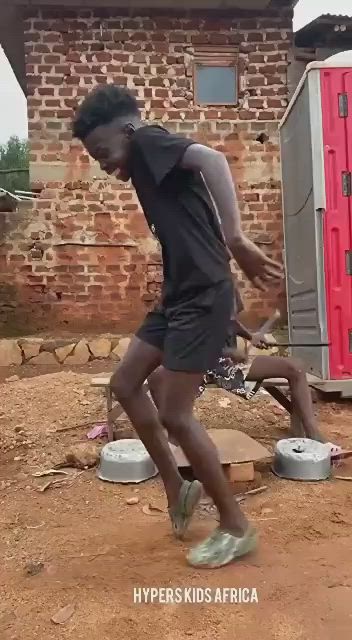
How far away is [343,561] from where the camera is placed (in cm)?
246

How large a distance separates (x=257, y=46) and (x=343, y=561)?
761cm

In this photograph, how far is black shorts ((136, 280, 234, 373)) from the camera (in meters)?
2.30

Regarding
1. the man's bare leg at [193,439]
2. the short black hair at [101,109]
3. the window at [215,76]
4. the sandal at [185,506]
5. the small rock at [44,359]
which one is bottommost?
the small rock at [44,359]

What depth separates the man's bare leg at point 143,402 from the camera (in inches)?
101

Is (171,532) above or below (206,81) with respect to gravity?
below

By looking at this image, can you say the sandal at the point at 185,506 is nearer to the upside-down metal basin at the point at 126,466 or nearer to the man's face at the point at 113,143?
the upside-down metal basin at the point at 126,466

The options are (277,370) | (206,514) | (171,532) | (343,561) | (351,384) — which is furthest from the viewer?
(351,384)

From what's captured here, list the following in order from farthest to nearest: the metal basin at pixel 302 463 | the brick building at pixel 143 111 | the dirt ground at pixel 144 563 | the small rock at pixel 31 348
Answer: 1. the brick building at pixel 143 111
2. the small rock at pixel 31 348
3. the metal basin at pixel 302 463
4. the dirt ground at pixel 144 563

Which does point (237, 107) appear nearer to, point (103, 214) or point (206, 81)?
point (206, 81)

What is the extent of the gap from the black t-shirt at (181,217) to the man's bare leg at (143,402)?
322 millimetres

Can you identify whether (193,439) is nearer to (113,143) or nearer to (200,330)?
(200,330)

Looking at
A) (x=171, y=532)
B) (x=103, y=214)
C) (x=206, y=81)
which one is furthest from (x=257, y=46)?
(x=171, y=532)

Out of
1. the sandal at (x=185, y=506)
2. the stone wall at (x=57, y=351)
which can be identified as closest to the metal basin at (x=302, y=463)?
the sandal at (x=185, y=506)

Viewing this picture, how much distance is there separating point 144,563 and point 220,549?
0.28m
